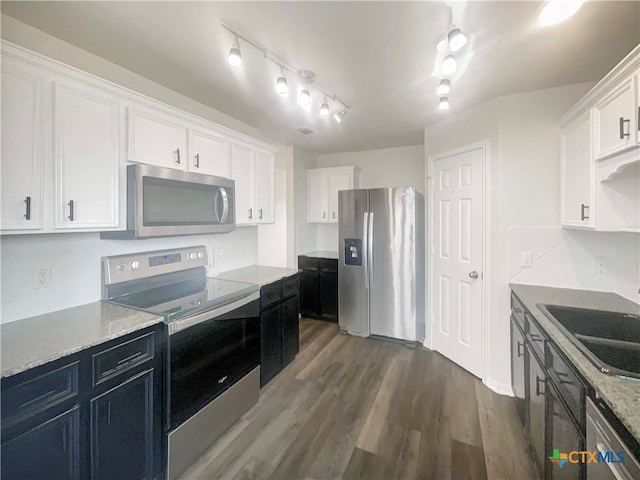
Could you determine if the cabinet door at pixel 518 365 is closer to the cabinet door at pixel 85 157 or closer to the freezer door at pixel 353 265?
the freezer door at pixel 353 265

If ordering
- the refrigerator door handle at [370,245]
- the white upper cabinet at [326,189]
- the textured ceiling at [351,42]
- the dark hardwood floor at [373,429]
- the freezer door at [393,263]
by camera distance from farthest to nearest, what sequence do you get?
the white upper cabinet at [326,189] < the refrigerator door handle at [370,245] < the freezer door at [393,263] < the dark hardwood floor at [373,429] < the textured ceiling at [351,42]

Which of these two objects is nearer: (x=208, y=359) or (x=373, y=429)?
(x=208, y=359)

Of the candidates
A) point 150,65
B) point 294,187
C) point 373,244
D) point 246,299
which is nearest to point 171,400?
point 246,299

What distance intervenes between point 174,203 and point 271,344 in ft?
4.83

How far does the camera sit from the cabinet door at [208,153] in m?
2.13

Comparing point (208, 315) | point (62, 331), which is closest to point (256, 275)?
point (208, 315)

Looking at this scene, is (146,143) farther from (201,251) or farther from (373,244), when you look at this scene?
(373,244)

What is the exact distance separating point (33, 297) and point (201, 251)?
108 centimetres

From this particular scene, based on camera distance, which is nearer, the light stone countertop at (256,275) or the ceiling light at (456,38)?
the ceiling light at (456,38)

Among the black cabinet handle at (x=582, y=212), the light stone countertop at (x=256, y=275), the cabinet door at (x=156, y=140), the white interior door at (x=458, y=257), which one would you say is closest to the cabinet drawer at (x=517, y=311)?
the white interior door at (x=458, y=257)

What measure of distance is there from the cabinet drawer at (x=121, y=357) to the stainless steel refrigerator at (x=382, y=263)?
8.15 ft

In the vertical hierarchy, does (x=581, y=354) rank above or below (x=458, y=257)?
below

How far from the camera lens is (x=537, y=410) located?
152 cm

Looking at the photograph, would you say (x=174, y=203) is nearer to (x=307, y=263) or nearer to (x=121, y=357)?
(x=121, y=357)
